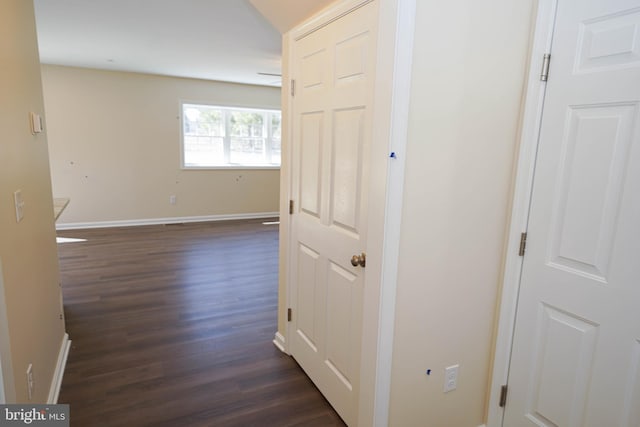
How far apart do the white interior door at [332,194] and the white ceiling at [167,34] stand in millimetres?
318

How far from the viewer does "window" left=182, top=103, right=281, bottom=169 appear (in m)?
6.60

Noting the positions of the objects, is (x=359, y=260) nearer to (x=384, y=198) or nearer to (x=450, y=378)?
(x=384, y=198)

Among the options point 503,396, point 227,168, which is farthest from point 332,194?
point 227,168

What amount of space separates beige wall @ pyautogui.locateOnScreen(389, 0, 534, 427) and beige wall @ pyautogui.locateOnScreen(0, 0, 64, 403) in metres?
1.51

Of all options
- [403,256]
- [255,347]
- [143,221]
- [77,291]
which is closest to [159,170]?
[143,221]

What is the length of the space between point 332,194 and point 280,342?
1265 mm

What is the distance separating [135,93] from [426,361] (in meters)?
6.00

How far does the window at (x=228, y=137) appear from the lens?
21.6ft

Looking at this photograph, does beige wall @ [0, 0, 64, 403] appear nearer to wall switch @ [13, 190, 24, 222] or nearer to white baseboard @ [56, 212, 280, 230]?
wall switch @ [13, 190, 24, 222]

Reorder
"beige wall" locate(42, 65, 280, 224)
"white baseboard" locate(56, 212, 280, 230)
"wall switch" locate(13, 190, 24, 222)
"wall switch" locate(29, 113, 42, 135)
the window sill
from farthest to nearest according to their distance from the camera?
the window sill → "white baseboard" locate(56, 212, 280, 230) → "beige wall" locate(42, 65, 280, 224) → "wall switch" locate(29, 113, 42, 135) → "wall switch" locate(13, 190, 24, 222)

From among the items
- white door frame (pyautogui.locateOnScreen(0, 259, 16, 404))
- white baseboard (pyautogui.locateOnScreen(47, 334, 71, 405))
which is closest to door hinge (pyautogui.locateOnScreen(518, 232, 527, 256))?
white door frame (pyautogui.locateOnScreen(0, 259, 16, 404))

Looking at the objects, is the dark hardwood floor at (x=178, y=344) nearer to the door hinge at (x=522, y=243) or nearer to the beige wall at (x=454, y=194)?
the beige wall at (x=454, y=194)

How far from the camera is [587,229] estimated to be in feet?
4.69

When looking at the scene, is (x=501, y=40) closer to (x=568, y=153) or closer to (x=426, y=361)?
(x=568, y=153)
